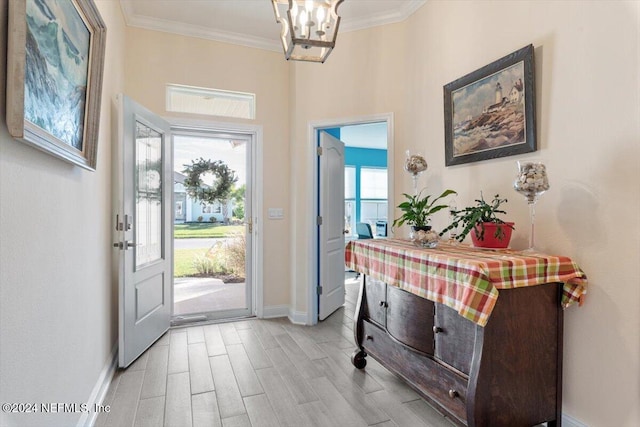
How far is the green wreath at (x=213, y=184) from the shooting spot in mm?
3715

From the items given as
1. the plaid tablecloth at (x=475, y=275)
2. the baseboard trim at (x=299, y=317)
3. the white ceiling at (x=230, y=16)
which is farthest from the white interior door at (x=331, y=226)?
Result: the plaid tablecloth at (x=475, y=275)

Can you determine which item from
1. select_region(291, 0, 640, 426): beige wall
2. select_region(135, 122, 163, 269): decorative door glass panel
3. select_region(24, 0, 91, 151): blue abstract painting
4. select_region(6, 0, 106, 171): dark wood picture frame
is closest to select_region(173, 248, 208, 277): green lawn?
select_region(135, 122, 163, 269): decorative door glass panel

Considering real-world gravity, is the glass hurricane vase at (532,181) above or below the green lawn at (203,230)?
above

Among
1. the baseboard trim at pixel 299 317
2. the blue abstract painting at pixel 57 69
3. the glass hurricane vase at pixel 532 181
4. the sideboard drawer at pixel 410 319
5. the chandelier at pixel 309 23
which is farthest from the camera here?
the baseboard trim at pixel 299 317

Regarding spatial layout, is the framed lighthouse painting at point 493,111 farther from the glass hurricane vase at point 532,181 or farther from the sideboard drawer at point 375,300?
the sideboard drawer at point 375,300

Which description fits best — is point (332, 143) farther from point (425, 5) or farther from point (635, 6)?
point (635, 6)

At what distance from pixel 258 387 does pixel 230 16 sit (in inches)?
127

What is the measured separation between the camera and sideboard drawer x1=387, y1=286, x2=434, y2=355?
6.34 feet

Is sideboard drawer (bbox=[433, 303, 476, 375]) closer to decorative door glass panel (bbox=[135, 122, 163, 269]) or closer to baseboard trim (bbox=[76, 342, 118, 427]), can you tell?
baseboard trim (bbox=[76, 342, 118, 427])

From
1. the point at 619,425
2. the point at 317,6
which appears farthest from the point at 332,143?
the point at 619,425

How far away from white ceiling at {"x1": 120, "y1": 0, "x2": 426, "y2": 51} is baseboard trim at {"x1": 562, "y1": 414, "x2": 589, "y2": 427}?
3.13 m

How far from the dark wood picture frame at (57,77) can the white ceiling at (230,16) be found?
59.9 inches

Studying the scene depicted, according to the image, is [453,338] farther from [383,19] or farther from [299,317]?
[383,19]

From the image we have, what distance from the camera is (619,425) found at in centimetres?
161
